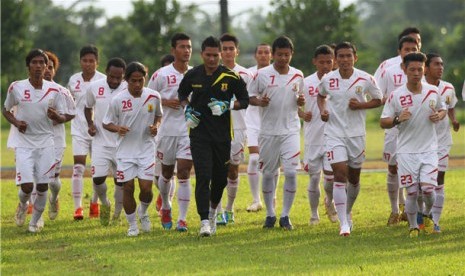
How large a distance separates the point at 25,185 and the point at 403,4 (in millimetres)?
129557

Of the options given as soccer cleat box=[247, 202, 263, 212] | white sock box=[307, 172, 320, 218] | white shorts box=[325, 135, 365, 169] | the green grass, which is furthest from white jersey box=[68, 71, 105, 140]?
white shorts box=[325, 135, 365, 169]

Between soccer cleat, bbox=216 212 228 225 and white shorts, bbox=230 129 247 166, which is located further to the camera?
white shorts, bbox=230 129 247 166

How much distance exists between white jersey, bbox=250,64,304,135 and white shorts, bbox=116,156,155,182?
A: 1.70m

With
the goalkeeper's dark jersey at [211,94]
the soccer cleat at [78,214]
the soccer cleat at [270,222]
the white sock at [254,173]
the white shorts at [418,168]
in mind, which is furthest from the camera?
the white sock at [254,173]

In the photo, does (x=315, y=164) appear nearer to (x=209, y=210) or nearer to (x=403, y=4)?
(x=209, y=210)

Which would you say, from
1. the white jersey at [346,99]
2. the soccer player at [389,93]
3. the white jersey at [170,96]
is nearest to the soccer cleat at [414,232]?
the white jersey at [346,99]

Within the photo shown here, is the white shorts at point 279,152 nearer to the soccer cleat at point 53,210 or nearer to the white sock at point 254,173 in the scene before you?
the white sock at point 254,173

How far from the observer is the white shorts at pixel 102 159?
16891mm

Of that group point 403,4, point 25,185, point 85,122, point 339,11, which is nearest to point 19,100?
point 25,185

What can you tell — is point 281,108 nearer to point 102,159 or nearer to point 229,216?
point 229,216

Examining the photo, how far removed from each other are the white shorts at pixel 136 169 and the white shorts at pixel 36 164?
1.11 m

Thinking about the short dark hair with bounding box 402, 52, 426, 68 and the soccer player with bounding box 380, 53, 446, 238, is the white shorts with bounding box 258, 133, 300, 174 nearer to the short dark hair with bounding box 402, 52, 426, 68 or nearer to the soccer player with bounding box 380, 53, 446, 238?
the soccer player with bounding box 380, 53, 446, 238

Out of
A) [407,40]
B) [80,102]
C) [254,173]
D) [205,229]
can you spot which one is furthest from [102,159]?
[407,40]

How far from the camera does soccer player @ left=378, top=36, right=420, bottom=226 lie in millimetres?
16484
